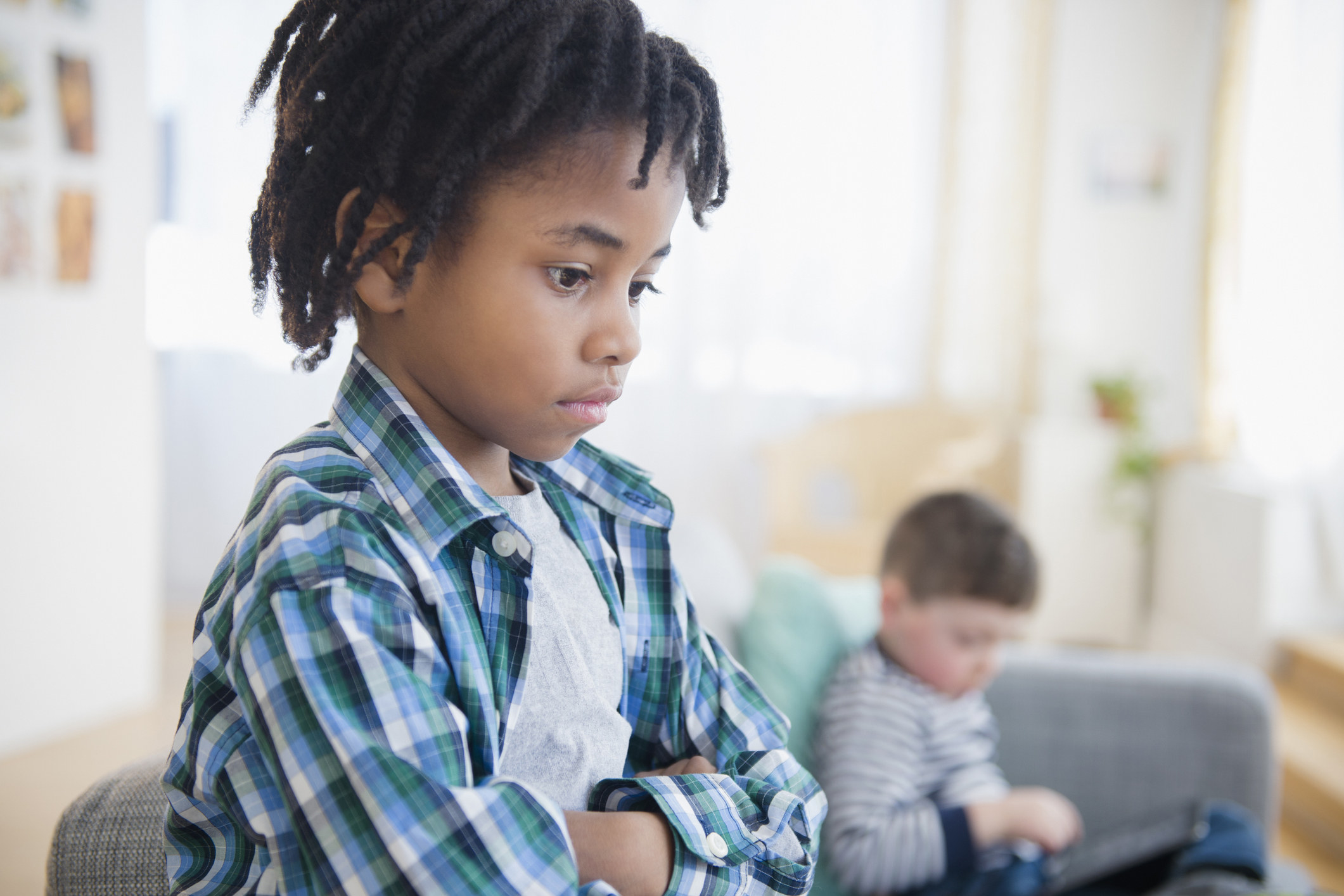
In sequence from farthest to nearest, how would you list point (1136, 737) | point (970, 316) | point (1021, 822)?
point (970, 316) → point (1136, 737) → point (1021, 822)

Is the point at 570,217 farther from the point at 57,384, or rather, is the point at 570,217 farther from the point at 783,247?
the point at 783,247

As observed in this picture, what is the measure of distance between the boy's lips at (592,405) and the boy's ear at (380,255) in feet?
0.39

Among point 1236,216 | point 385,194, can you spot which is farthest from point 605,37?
point 1236,216

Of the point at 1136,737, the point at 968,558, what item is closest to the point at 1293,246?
the point at 1136,737

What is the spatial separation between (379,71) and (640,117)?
0.15m

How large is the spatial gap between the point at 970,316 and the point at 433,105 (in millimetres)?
3907

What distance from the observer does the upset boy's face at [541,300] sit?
0.58 meters

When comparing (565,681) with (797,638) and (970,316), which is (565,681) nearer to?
(797,638)

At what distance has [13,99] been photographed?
2.56 metres

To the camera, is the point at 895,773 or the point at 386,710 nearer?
the point at 386,710

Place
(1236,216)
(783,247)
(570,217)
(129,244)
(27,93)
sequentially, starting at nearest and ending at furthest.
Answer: (570,217), (27,93), (129,244), (1236,216), (783,247)

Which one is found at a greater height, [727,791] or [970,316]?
[970,316]

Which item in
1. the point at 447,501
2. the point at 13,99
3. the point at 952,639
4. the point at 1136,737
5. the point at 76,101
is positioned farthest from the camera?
the point at 76,101

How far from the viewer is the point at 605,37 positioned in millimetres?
581
